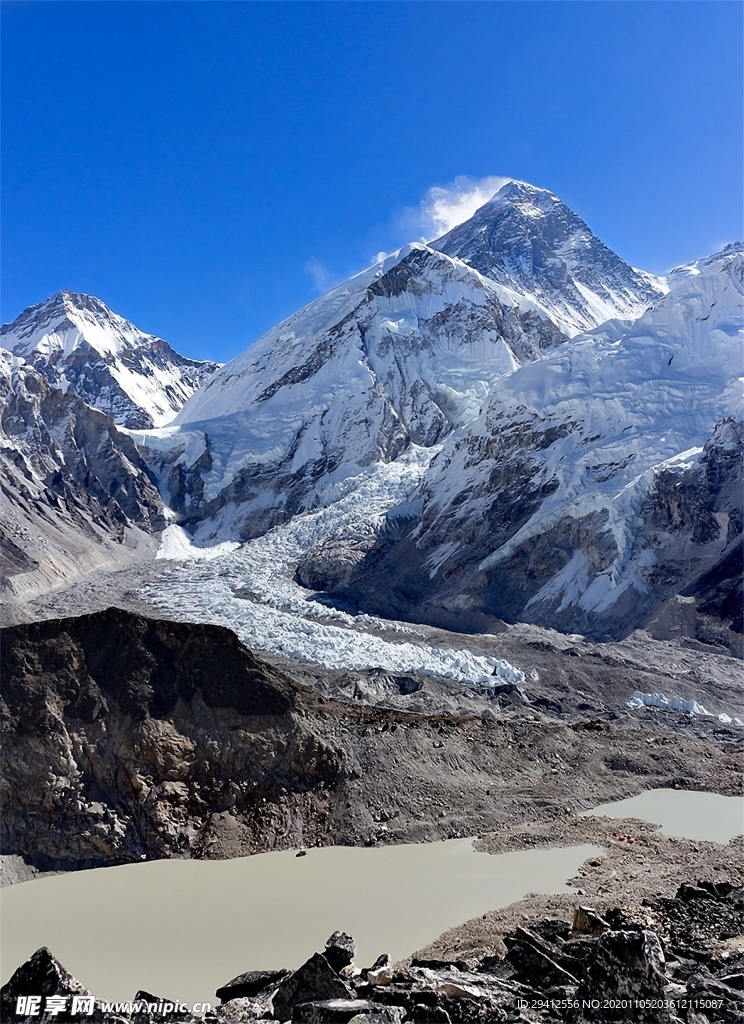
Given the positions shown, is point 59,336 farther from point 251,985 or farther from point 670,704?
point 251,985

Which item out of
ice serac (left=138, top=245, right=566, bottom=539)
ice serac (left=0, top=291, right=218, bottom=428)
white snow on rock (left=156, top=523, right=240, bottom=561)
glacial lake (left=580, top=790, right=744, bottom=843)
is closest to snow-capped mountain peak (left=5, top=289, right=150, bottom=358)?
ice serac (left=0, top=291, right=218, bottom=428)

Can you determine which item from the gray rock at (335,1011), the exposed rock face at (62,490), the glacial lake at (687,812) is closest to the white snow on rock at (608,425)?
the glacial lake at (687,812)

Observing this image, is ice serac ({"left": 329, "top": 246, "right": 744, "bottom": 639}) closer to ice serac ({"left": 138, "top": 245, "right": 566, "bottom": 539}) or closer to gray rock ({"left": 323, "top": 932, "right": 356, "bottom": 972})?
ice serac ({"left": 138, "top": 245, "right": 566, "bottom": 539})

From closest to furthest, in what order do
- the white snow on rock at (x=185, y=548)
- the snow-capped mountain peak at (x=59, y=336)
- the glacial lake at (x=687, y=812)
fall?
the glacial lake at (x=687, y=812), the white snow on rock at (x=185, y=548), the snow-capped mountain peak at (x=59, y=336)

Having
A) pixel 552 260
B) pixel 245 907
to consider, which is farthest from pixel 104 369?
pixel 245 907

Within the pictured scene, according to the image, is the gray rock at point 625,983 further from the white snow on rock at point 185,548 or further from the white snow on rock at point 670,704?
the white snow on rock at point 185,548

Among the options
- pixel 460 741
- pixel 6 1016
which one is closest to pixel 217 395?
pixel 460 741
